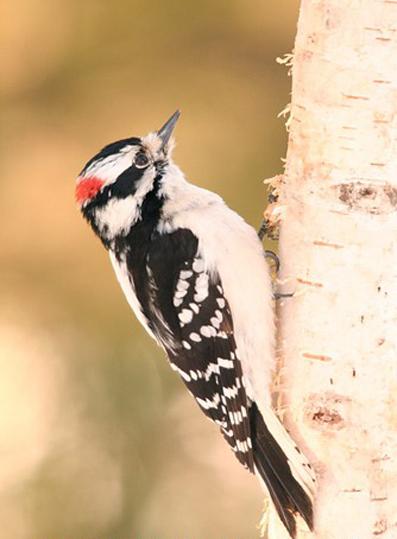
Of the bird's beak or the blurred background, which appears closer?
the bird's beak

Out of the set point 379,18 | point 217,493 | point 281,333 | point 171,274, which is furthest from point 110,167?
point 217,493

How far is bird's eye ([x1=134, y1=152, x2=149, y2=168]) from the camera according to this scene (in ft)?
10.8

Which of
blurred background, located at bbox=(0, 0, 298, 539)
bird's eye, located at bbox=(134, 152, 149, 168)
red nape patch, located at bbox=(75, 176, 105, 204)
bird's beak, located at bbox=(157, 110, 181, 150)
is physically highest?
bird's beak, located at bbox=(157, 110, 181, 150)

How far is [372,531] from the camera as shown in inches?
102

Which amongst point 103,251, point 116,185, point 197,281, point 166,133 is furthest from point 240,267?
point 103,251

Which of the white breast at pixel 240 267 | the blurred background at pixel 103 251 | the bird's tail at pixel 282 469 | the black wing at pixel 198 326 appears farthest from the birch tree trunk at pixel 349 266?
the blurred background at pixel 103 251

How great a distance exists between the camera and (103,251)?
4.25 metres

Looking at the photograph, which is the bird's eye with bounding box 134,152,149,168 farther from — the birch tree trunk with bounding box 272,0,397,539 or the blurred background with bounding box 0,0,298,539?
the blurred background with bounding box 0,0,298,539

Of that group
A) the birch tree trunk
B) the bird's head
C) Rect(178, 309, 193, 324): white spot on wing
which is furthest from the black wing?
the birch tree trunk

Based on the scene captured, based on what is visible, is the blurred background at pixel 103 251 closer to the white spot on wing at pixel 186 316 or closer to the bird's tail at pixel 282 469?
the white spot on wing at pixel 186 316

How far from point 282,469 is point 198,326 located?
0.47 metres

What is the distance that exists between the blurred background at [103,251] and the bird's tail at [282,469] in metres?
1.23

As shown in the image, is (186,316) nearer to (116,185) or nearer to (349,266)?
(116,185)

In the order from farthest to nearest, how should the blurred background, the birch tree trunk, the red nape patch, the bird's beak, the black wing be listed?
1. the blurred background
2. the bird's beak
3. the red nape patch
4. the black wing
5. the birch tree trunk
